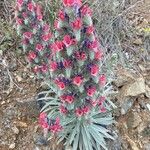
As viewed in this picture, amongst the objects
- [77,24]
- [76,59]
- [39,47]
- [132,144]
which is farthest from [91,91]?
[132,144]

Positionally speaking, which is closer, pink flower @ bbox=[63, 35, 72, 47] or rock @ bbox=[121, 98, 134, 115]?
pink flower @ bbox=[63, 35, 72, 47]

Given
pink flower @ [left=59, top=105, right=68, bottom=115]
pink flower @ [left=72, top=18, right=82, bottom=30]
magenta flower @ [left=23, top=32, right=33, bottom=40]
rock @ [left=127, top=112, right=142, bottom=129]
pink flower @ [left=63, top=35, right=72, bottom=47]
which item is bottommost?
rock @ [left=127, top=112, right=142, bottom=129]

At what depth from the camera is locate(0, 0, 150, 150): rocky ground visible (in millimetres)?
4359

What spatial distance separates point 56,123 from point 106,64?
1.21 meters

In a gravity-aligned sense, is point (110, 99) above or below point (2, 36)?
below

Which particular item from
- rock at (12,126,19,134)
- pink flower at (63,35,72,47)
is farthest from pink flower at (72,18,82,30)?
rock at (12,126,19,134)

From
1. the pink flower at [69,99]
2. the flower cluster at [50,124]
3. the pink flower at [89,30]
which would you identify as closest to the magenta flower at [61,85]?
the pink flower at [69,99]

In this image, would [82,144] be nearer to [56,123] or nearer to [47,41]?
[56,123]

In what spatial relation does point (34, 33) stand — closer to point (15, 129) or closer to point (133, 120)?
point (15, 129)

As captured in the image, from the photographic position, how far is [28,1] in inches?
162

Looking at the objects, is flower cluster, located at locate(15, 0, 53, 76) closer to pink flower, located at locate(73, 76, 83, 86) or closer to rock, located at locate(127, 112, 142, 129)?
pink flower, located at locate(73, 76, 83, 86)

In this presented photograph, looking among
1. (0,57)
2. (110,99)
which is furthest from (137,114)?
(0,57)

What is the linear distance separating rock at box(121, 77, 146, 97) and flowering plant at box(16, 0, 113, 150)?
0.79ft

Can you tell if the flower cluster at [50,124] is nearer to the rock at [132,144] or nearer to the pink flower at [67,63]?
the pink flower at [67,63]
